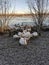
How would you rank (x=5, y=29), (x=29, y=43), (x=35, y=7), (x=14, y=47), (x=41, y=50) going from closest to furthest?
1. (x=41, y=50)
2. (x=14, y=47)
3. (x=29, y=43)
4. (x=5, y=29)
5. (x=35, y=7)

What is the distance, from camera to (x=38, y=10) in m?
6.34

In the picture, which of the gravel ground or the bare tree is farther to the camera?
the bare tree

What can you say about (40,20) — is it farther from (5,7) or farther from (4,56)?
(4,56)

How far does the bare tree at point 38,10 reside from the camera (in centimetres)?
622

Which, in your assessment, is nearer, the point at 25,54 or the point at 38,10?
the point at 25,54

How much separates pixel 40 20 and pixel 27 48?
2.94 meters

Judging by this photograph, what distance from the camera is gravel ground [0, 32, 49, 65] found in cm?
281

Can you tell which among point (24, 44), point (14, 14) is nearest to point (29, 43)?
point (24, 44)

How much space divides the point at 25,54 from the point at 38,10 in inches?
133

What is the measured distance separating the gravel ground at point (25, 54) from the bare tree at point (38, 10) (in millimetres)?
2464

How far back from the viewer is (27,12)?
643 cm

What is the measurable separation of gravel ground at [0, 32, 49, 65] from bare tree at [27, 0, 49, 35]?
2464mm

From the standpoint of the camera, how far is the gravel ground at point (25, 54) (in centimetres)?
281

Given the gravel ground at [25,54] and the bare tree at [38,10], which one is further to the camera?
the bare tree at [38,10]
